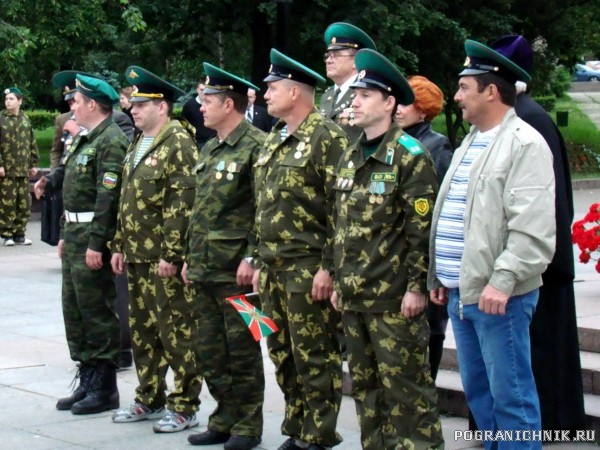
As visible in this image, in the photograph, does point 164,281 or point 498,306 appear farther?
point 164,281

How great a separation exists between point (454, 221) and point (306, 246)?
43.7 inches

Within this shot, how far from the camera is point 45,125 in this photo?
34.2 meters

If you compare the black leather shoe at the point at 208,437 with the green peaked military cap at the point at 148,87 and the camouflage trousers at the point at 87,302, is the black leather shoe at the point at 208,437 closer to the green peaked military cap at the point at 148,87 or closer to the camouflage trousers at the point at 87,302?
the camouflage trousers at the point at 87,302

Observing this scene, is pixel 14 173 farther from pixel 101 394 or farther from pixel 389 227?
pixel 389 227

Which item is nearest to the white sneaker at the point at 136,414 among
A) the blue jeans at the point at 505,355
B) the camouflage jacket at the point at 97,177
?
the camouflage jacket at the point at 97,177

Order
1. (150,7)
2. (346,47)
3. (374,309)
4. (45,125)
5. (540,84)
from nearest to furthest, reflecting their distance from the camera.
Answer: (374,309), (346,47), (150,7), (540,84), (45,125)

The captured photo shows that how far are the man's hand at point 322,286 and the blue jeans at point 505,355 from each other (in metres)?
0.84

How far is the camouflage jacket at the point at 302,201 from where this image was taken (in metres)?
6.24

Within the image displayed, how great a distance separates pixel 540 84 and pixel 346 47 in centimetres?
2218

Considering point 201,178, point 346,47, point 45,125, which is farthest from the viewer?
point 45,125

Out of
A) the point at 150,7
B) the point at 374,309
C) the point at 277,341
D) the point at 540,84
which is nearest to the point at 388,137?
the point at 374,309

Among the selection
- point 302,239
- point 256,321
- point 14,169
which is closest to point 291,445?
point 256,321

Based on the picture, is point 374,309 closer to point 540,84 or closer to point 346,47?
point 346,47

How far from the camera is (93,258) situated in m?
7.51
